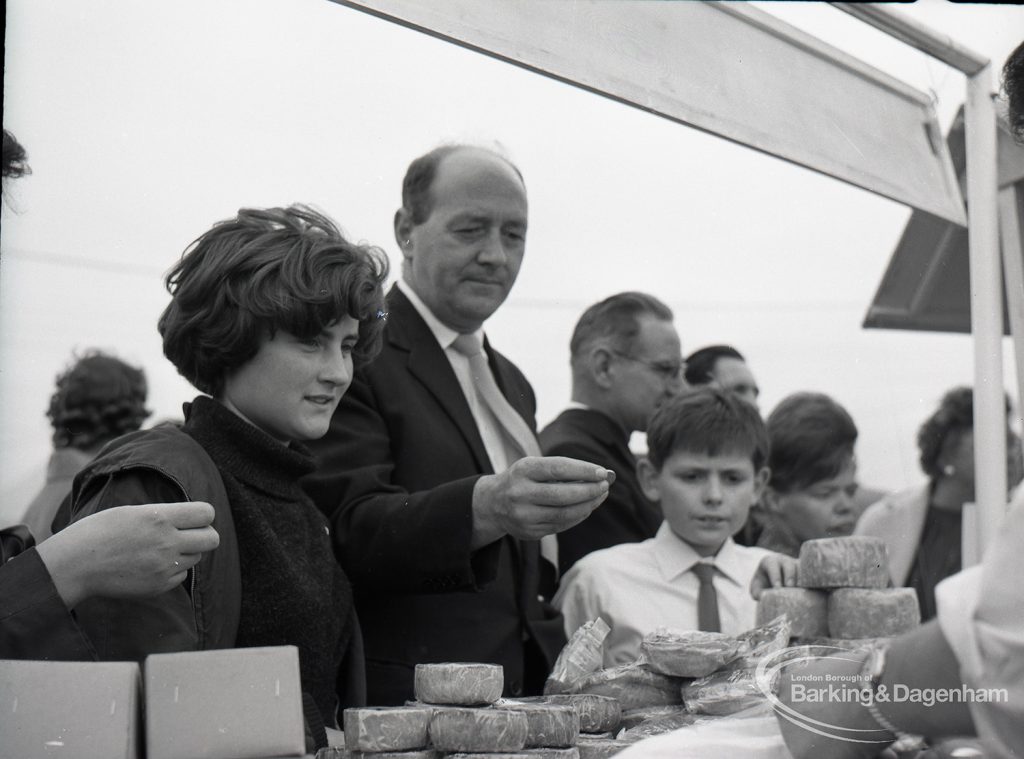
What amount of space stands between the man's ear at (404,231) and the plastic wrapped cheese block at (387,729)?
0.99m

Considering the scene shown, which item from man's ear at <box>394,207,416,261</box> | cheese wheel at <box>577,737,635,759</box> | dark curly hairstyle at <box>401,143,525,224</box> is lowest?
cheese wheel at <box>577,737,635,759</box>

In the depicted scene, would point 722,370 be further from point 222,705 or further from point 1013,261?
point 222,705

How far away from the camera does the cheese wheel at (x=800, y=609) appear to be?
1.98 m

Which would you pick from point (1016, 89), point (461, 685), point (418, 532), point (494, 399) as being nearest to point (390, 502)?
point (418, 532)

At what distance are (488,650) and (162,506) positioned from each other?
2.54 feet

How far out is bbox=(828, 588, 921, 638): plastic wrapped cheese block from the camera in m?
1.91

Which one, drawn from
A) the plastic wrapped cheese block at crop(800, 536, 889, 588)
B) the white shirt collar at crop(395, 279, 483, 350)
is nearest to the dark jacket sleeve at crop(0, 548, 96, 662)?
the white shirt collar at crop(395, 279, 483, 350)

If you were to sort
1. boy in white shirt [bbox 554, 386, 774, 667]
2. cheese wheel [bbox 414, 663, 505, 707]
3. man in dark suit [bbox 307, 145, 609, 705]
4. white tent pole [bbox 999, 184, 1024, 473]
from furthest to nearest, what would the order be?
white tent pole [bbox 999, 184, 1024, 473], boy in white shirt [bbox 554, 386, 774, 667], man in dark suit [bbox 307, 145, 609, 705], cheese wheel [bbox 414, 663, 505, 707]

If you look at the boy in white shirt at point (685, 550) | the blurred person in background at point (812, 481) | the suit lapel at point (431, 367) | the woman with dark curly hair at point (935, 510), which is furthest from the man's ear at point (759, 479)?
the suit lapel at point (431, 367)

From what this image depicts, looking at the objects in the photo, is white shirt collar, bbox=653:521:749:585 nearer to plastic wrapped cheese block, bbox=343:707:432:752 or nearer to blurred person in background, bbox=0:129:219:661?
plastic wrapped cheese block, bbox=343:707:432:752

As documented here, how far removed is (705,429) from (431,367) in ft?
1.99

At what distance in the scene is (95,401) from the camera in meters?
2.56

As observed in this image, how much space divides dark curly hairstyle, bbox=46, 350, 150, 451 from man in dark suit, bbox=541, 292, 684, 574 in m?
0.88

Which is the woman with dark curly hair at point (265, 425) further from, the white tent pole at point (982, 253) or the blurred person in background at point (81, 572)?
the white tent pole at point (982, 253)
